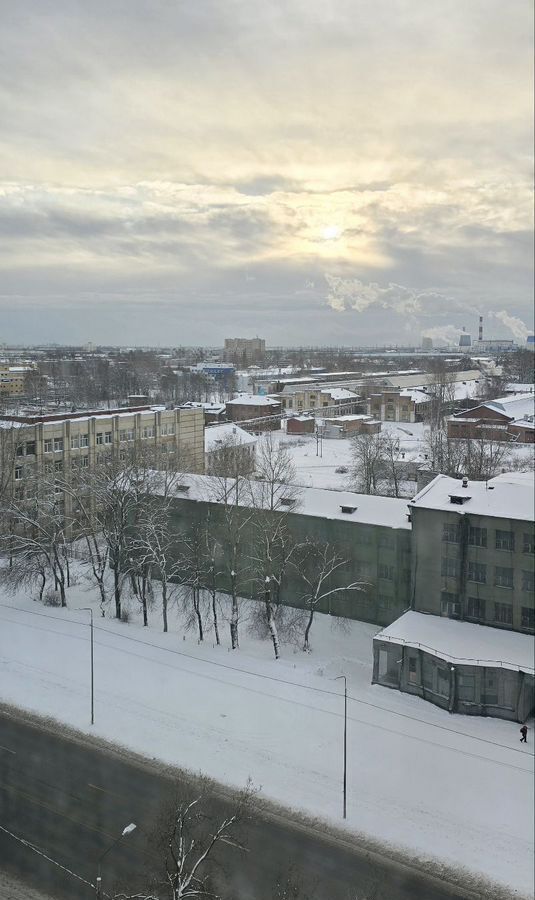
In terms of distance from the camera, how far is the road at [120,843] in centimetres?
277

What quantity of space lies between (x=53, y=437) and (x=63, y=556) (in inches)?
90.7

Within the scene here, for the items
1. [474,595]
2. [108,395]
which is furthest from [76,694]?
[108,395]

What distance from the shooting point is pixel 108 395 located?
13336 millimetres

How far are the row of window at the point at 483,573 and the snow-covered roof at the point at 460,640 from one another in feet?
0.81

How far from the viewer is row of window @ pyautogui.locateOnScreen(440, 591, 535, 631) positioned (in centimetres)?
233

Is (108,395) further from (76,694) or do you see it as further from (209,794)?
(209,794)

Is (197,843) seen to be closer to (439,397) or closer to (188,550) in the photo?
(188,550)

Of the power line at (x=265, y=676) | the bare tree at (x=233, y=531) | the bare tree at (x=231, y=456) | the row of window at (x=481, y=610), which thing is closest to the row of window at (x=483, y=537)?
the row of window at (x=481, y=610)

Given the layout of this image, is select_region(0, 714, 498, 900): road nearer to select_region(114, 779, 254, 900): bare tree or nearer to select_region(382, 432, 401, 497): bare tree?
select_region(114, 779, 254, 900): bare tree

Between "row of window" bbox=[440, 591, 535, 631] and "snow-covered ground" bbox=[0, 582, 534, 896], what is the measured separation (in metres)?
0.53

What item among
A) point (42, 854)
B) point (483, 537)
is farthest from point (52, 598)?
point (483, 537)

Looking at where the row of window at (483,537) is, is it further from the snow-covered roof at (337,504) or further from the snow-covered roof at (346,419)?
the snow-covered roof at (346,419)

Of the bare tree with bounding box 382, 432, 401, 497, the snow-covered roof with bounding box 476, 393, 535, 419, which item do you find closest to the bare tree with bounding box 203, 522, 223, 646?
the bare tree with bounding box 382, 432, 401, 497

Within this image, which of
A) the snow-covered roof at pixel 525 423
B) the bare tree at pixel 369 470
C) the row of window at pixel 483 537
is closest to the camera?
the row of window at pixel 483 537
